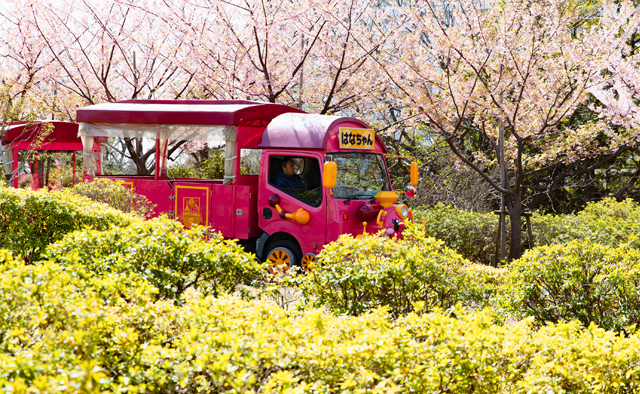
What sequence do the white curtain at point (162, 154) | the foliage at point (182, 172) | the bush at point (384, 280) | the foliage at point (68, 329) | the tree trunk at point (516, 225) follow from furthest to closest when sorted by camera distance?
the foliage at point (182, 172) → the white curtain at point (162, 154) → the tree trunk at point (516, 225) → the bush at point (384, 280) → the foliage at point (68, 329)

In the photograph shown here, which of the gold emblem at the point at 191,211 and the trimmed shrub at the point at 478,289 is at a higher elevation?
the gold emblem at the point at 191,211

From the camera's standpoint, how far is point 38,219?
5969 mm

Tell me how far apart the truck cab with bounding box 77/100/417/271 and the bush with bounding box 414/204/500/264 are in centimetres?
201

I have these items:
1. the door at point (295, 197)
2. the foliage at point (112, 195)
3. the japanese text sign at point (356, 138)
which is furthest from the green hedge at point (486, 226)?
the foliage at point (112, 195)

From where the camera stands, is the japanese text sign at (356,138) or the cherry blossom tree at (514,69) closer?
the japanese text sign at (356,138)

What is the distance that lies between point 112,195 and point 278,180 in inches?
97.2

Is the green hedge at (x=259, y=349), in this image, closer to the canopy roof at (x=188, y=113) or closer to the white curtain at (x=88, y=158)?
the canopy roof at (x=188, y=113)

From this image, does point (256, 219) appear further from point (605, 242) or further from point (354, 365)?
point (354, 365)

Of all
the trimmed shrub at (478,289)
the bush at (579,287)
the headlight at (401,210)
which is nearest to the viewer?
the bush at (579,287)

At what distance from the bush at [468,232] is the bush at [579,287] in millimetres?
5942

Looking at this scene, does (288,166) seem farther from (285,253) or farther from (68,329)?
(68,329)

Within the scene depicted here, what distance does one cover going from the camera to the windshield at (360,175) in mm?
8508

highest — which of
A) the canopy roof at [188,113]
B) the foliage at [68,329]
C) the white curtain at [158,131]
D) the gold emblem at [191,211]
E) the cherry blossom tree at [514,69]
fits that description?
the cherry blossom tree at [514,69]

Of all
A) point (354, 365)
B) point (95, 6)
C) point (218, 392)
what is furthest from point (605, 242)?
point (95, 6)
